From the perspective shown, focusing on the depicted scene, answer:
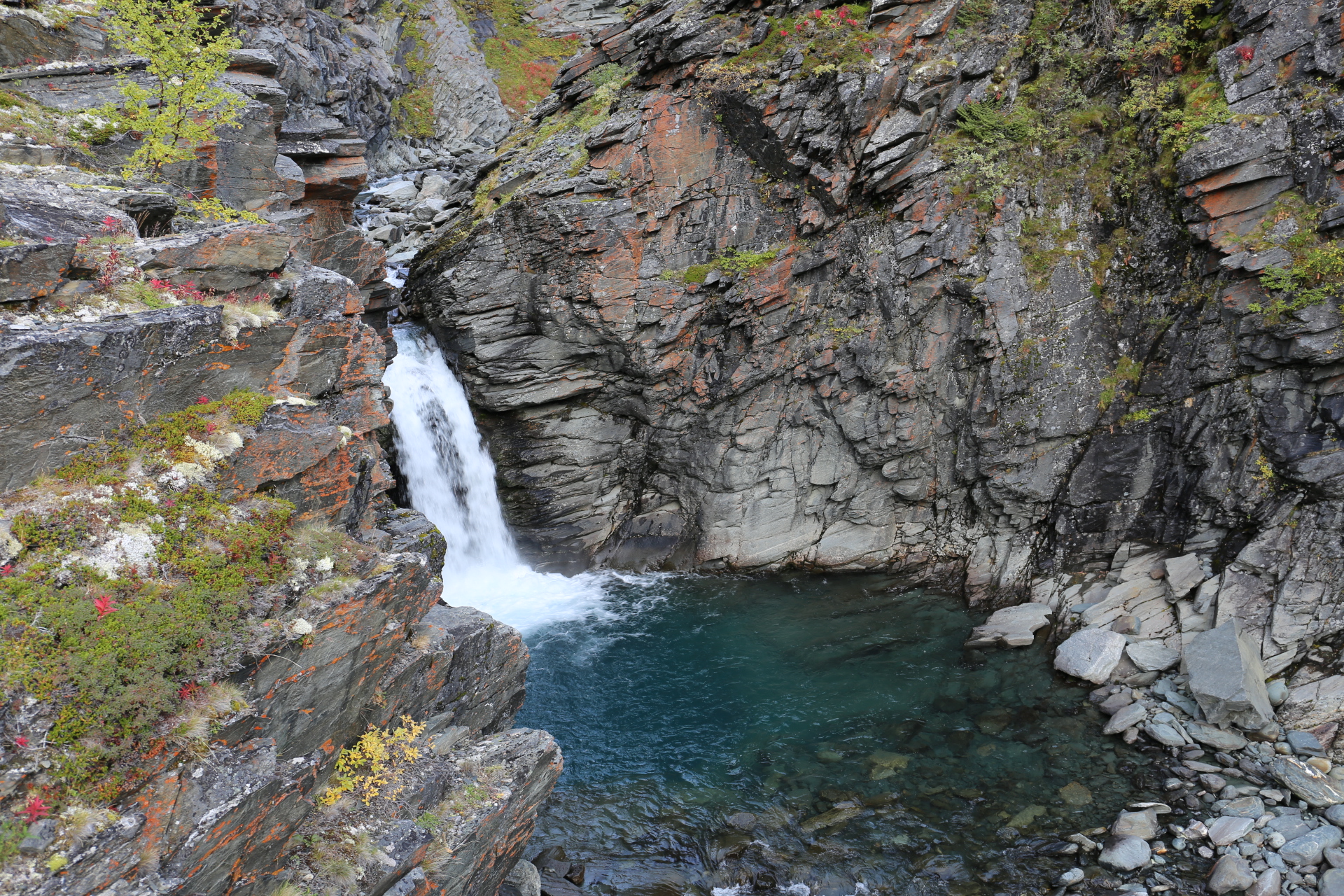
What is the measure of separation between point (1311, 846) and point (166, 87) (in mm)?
27821

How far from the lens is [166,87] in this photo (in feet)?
49.4

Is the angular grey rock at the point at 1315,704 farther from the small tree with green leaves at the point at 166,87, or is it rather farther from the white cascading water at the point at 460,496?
the small tree with green leaves at the point at 166,87

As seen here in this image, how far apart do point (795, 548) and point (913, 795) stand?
34.7 ft

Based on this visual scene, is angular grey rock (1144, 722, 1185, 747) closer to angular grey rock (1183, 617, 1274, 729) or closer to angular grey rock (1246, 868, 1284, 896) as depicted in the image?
angular grey rock (1183, 617, 1274, 729)

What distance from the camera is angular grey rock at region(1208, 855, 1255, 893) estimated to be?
524 inches

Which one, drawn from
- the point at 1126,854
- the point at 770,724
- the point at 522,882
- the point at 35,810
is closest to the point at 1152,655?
the point at 1126,854

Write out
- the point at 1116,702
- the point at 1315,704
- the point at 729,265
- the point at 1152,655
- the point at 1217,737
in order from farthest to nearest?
the point at 729,265, the point at 1152,655, the point at 1116,702, the point at 1315,704, the point at 1217,737

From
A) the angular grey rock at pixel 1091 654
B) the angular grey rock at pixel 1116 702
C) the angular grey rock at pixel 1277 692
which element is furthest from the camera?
the angular grey rock at pixel 1091 654

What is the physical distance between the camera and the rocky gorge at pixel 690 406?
891 centimetres

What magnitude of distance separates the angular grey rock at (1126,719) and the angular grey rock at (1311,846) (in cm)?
394

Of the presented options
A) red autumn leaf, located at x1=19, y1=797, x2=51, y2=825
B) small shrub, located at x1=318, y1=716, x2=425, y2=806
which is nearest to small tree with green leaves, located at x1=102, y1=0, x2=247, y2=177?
small shrub, located at x1=318, y1=716, x2=425, y2=806

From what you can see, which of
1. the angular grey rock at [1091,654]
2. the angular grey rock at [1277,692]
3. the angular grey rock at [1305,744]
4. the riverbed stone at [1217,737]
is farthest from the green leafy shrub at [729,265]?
the angular grey rock at [1305,744]

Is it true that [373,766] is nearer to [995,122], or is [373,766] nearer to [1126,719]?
[1126,719]

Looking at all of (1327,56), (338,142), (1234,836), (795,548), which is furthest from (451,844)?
(1327,56)
